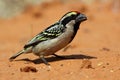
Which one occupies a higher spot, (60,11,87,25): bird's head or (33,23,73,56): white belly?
(60,11,87,25): bird's head

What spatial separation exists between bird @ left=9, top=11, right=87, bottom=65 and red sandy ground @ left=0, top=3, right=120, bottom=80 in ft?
0.93

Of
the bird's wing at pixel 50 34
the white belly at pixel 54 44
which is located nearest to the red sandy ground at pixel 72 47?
the white belly at pixel 54 44

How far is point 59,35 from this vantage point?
1124 cm

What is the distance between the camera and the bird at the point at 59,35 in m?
11.2

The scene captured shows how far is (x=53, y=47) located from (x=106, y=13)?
500 inches

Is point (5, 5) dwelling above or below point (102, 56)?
above

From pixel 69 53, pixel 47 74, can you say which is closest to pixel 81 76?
pixel 47 74

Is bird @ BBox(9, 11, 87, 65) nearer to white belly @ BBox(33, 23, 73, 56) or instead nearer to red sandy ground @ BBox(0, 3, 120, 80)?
white belly @ BBox(33, 23, 73, 56)

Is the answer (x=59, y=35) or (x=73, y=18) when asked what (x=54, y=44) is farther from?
(x=73, y=18)

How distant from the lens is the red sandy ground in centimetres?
1027

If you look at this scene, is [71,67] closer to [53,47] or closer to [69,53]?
[53,47]

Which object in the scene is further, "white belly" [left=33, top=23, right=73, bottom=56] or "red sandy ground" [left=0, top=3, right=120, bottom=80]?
"white belly" [left=33, top=23, right=73, bottom=56]

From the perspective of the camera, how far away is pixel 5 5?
25.6 meters

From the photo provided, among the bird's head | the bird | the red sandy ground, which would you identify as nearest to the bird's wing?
the bird
